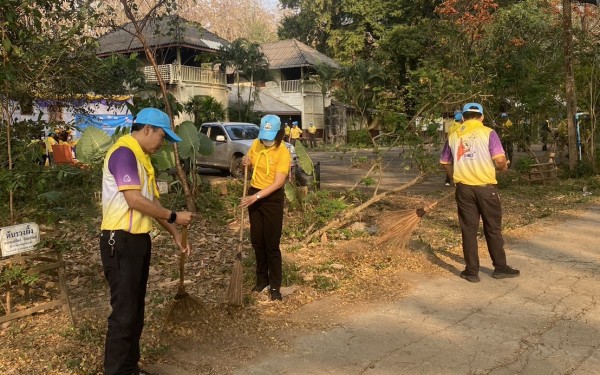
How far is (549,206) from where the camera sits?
10.4 meters

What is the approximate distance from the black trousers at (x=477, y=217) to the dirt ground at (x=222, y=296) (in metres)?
0.48

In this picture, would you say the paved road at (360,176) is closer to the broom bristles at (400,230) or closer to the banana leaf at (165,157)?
the banana leaf at (165,157)

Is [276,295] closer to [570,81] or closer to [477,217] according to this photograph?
[477,217]

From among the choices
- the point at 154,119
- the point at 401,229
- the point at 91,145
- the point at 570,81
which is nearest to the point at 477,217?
the point at 401,229

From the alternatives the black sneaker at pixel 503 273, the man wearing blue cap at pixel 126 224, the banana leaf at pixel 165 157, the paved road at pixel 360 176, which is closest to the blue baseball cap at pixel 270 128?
the man wearing blue cap at pixel 126 224

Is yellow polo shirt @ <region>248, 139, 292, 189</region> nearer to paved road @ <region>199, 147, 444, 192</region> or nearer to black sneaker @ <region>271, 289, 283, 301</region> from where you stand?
black sneaker @ <region>271, 289, 283, 301</region>

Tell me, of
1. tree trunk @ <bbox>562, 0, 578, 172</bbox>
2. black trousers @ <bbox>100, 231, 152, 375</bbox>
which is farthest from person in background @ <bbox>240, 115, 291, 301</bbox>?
tree trunk @ <bbox>562, 0, 578, 172</bbox>

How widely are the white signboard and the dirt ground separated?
20.9 inches

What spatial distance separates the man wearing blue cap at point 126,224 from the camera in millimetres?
3229

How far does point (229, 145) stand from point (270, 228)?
38.1 feet

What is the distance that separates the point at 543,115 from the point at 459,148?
10.2m

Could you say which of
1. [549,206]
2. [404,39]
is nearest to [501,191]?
[549,206]

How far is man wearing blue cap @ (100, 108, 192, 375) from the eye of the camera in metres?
3.23

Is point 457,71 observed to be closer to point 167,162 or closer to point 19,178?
point 167,162
